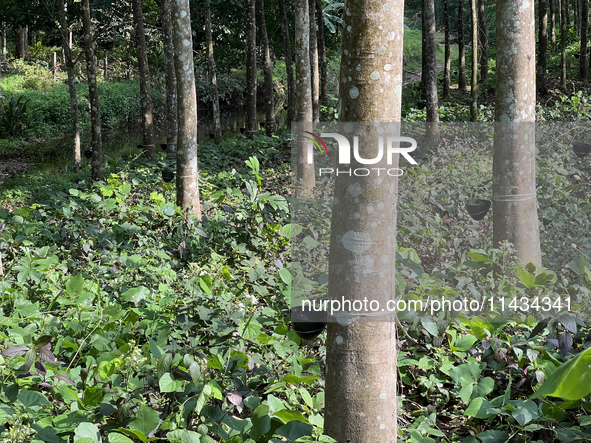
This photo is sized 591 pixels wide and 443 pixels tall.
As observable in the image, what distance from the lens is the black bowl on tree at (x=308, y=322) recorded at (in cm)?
325

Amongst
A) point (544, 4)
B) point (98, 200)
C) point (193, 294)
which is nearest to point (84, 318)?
point (193, 294)

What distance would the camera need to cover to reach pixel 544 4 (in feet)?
42.3

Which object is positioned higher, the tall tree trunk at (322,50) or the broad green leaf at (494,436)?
the tall tree trunk at (322,50)

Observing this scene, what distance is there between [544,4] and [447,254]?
36.3ft

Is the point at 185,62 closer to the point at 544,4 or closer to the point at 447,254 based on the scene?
the point at 447,254

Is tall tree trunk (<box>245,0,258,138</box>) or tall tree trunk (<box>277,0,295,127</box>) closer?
tall tree trunk (<box>245,0,258,138</box>)

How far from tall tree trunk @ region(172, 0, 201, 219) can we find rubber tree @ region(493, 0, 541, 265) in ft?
12.2

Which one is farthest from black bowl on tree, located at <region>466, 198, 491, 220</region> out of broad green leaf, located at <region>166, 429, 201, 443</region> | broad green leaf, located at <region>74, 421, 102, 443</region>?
broad green leaf, located at <region>74, 421, 102, 443</region>

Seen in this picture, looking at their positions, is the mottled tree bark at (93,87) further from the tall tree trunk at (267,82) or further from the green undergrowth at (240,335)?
the tall tree trunk at (267,82)

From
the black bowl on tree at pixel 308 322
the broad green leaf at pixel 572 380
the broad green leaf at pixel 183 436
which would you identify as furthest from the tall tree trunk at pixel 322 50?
the broad green leaf at pixel 572 380

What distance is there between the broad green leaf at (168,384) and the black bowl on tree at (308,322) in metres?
1.00

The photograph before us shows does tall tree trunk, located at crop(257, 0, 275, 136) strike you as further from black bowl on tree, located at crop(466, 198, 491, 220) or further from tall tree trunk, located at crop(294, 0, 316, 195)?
black bowl on tree, located at crop(466, 198, 491, 220)

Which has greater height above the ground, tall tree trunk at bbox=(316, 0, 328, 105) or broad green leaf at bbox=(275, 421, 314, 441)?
tall tree trunk at bbox=(316, 0, 328, 105)

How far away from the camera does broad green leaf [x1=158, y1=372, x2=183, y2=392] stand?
243cm
